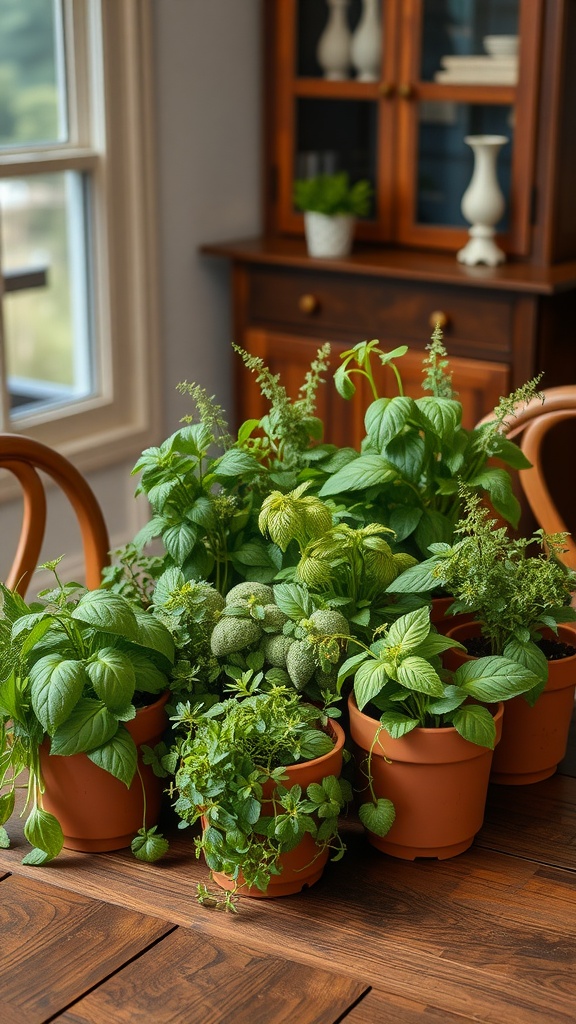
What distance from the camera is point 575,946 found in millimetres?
936

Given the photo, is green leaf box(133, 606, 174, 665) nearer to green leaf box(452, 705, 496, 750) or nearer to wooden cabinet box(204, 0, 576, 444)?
green leaf box(452, 705, 496, 750)

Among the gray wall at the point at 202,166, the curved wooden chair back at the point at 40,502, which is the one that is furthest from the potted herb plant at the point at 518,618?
the gray wall at the point at 202,166

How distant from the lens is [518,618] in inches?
43.6

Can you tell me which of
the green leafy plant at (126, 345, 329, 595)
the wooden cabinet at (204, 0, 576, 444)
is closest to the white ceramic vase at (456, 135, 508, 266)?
the wooden cabinet at (204, 0, 576, 444)

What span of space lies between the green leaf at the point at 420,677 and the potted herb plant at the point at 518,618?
106 millimetres

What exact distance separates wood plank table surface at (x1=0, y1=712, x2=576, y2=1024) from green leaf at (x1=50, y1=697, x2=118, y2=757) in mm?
118

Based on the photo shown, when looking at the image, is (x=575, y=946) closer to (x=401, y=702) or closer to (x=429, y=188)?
(x=401, y=702)

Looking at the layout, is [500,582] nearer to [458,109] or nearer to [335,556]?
[335,556]

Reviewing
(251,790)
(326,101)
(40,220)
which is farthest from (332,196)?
(251,790)

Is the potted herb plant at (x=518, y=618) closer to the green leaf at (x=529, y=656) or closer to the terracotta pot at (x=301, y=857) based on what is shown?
the green leaf at (x=529, y=656)

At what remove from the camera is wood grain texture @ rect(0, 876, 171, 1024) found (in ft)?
2.88

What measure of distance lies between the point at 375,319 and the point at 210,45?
95 centimetres

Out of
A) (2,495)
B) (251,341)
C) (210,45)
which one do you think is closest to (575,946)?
(2,495)

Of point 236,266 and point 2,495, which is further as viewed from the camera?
A: point 236,266
